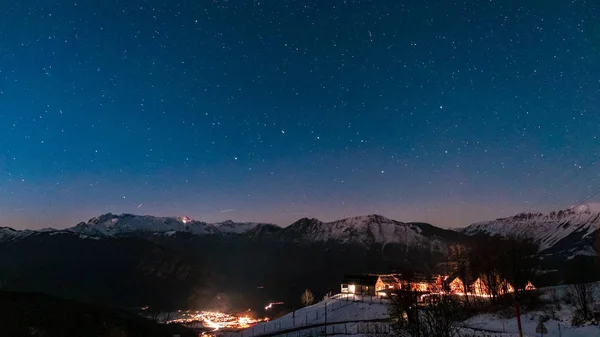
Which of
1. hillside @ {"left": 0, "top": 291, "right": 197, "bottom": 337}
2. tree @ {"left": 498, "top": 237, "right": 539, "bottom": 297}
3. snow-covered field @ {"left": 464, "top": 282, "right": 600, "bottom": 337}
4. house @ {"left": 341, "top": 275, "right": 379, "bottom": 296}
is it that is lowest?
hillside @ {"left": 0, "top": 291, "right": 197, "bottom": 337}

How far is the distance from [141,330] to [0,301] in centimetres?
4964

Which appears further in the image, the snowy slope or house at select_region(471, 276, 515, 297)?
house at select_region(471, 276, 515, 297)

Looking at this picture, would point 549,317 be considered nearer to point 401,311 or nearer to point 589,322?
point 589,322

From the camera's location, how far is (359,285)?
117m

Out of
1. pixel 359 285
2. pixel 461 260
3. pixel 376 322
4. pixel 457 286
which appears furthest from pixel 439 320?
pixel 359 285

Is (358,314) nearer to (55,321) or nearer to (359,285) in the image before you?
(359,285)

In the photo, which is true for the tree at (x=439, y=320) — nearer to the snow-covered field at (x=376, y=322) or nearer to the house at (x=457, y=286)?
the snow-covered field at (x=376, y=322)

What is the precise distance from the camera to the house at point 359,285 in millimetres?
115062

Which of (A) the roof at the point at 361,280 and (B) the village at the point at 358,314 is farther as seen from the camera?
(A) the roof at the point at 361,280

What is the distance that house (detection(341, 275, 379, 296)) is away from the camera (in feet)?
378

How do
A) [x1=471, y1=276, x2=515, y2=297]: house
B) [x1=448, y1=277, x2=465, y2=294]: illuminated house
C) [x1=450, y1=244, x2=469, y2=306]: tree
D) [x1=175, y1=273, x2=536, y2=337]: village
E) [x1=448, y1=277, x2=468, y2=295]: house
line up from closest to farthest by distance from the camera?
1. [x1=175, y1=273, x2=536, y2=337]: village
2. [x1=471, y1=276, x2=515, y2=297]: house
3. [x1=450, y1=244, x2=469, y2=306]: tree
4. [x1=448, y1=277, x2=468, y2=295]: house
5. [x1=448, y1=277, x2=465, y2=294]: illuminated house

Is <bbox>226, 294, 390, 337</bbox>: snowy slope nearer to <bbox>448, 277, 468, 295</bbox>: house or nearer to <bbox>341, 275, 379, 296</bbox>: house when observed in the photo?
<bbox>448, 277, 468, 295</bbox>: house

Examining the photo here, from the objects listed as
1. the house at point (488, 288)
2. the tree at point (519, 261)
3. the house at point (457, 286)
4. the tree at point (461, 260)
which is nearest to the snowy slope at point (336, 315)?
the tree at point (461, 260)

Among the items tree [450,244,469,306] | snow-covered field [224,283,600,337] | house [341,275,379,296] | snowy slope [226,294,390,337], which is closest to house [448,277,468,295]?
tree [450,244,469,306]
